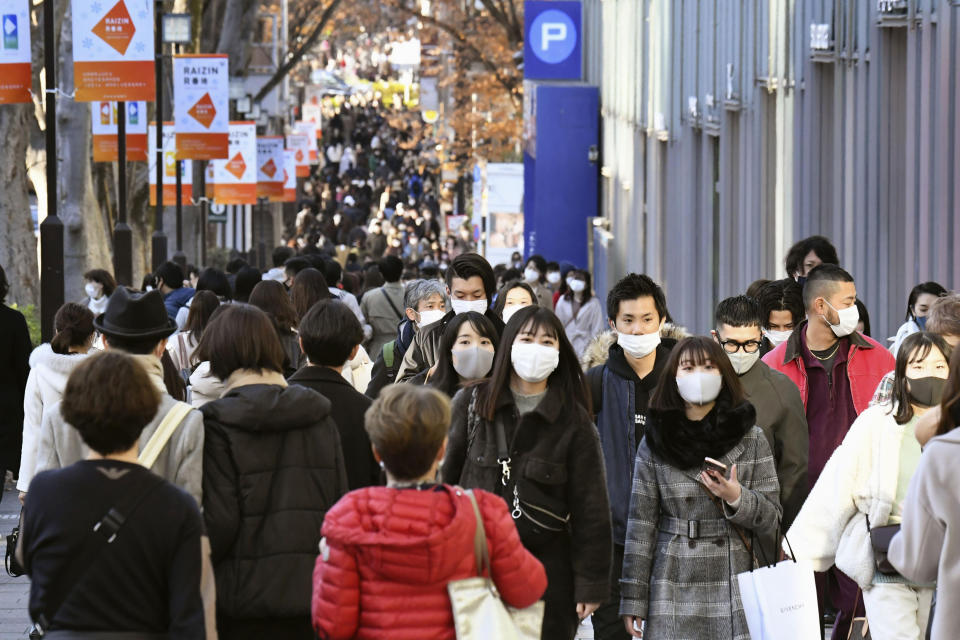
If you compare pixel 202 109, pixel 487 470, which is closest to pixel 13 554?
pixel 487 470

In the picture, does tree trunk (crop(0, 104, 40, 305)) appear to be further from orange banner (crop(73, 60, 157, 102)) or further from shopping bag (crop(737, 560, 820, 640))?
shopping bag (crop(737, 560, 820, 640))

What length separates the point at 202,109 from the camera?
27.7 meters

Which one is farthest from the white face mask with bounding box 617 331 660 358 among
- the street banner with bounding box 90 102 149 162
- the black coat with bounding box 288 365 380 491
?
the street banner with bounding box 90 102 149 162

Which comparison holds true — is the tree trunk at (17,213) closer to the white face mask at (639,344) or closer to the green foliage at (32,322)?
the green foliage at (32,322)

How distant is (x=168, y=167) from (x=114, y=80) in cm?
1587

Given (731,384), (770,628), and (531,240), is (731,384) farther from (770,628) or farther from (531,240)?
(531,240)

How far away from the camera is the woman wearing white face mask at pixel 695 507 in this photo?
655cm

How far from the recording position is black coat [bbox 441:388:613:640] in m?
6.27

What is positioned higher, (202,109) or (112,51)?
(112,51)

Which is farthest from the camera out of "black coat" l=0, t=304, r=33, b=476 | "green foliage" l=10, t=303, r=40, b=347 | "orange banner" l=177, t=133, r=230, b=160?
"orange banner" l=177, t=133, r=230, b=160

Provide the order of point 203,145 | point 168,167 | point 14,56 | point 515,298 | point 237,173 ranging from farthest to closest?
point 168,167, point 237,173, point 203,145, point 14,56, point 515,298

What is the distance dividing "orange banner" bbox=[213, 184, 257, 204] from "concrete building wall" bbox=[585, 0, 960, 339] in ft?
23.0

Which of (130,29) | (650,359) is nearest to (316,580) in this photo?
(650,359)

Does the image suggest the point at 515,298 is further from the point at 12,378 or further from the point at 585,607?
the point at 585,607
